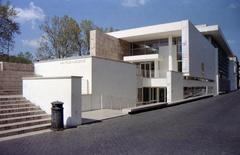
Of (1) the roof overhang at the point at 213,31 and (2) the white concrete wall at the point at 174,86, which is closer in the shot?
(2) the white concrete wall at the point at 174,86

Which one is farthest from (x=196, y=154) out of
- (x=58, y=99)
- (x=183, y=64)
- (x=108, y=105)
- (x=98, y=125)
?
(x=183, y=64)

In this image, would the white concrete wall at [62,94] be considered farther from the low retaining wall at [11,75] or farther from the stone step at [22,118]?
the low retaining wall at [11,75]

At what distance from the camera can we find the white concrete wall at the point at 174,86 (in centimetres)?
2395

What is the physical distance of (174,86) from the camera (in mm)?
25156

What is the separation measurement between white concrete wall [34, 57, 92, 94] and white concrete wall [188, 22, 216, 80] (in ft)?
56.5

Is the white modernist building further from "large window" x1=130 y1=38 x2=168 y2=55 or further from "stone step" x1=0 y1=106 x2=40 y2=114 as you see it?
"stone step" x1=0 y1=106 x2=40 y2=114

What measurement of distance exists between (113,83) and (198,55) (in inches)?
837

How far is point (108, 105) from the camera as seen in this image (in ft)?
63.7

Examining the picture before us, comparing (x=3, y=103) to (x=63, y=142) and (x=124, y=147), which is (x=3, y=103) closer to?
(x=63, y=142)

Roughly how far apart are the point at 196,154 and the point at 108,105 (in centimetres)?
1290

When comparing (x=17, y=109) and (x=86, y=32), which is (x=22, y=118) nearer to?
(x=17, y=109)

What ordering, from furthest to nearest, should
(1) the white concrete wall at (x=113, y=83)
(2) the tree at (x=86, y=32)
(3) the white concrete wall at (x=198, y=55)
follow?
1. (2) the tree at (x=86, y=32)
2. (3) the white concrete wall at (x=198, y=55)
3. (1) the white concrete wall at (x=113, y=83)

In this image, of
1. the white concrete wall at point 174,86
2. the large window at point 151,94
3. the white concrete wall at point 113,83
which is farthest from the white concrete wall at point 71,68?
the large window at point 151,94

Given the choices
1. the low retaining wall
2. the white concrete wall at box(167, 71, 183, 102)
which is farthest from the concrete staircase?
the white concrete wall at box(167, 71, 183, 102)
